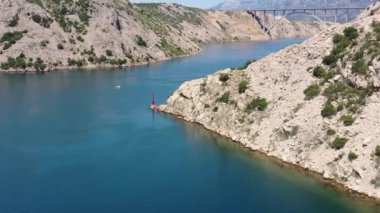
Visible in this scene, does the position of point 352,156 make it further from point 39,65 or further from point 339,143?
point 39,65

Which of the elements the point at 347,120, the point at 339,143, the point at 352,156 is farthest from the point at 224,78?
the point at 352,156

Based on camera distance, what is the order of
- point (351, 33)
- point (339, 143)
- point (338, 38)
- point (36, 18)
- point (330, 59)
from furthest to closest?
1. point (36, 18)
2. point (338, 38)
3. point (351, 33)
4. point (330, 59)
5. point (339, 143)

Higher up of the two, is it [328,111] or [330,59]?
[330,59]

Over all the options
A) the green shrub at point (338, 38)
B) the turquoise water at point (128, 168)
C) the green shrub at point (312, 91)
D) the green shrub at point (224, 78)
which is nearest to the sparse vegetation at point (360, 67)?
the green shrub at point (312, 91)

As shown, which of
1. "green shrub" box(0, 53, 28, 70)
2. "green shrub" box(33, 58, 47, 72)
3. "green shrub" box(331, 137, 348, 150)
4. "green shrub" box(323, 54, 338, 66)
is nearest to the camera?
"green shrub" box(331, 137, 348, 150)

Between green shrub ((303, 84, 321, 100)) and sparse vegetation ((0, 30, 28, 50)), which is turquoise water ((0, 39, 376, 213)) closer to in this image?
green shrub ((303, 84, 321, 100))

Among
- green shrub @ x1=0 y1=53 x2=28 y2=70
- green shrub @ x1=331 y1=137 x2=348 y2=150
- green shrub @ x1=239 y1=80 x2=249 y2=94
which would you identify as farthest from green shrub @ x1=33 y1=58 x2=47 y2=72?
green shrub @ x1=331 y1=137 x2=348 y2=150

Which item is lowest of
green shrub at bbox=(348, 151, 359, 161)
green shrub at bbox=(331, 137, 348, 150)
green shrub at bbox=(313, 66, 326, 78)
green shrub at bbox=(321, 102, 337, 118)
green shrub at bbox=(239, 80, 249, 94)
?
green shrub at bbox=(348, 151, 359, 161)

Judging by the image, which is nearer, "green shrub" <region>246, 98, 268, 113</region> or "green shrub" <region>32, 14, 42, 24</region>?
"green shrub" <region>246, 98, 268, 113</region>
